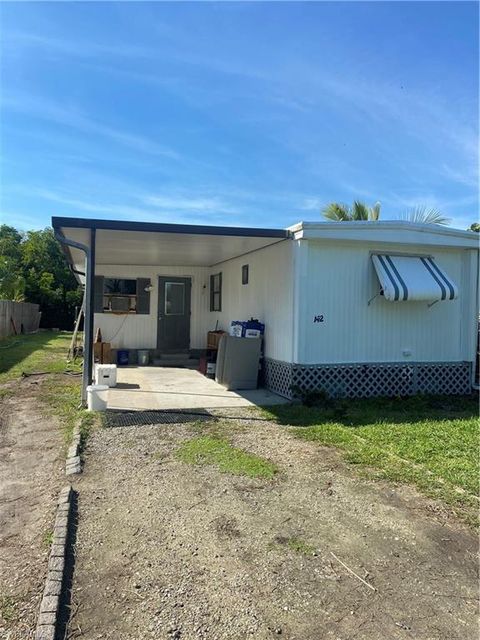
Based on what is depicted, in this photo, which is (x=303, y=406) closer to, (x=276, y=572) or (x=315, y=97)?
(x=276, y=572)

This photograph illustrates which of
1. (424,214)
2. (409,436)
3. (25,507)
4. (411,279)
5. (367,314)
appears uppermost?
(424,214)

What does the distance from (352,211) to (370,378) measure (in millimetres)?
9069

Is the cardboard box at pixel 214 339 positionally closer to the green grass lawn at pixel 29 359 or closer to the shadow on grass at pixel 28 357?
the green grass lawn at pixel 29 359

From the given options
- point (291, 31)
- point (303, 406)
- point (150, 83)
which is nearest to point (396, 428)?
point (303, 406)

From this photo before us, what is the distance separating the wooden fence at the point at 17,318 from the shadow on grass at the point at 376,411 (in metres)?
16.1

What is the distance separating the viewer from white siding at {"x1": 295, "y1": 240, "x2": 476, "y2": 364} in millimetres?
7887

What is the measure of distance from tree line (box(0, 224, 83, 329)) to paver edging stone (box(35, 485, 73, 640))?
2312cm

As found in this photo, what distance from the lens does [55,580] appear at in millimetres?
2637

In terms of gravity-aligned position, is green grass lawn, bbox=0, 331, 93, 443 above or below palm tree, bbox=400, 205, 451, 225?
below

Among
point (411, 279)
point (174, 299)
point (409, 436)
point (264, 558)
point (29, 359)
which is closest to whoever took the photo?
point (264, 558)

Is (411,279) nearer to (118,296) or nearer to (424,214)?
(118,296)

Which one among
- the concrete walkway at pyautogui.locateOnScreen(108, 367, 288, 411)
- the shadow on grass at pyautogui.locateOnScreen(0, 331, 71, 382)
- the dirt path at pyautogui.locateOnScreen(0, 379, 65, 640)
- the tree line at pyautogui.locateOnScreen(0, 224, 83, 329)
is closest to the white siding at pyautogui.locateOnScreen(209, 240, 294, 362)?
the concrete walkway at pyautogui.locateOnScreen(108, 367, 288, 411)

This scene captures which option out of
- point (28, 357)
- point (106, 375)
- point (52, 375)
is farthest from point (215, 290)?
point (28, 357)

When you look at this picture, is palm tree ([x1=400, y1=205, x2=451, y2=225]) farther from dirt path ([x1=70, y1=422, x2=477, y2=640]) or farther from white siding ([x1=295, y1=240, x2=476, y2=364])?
dirt path ([x1=70, y1=422, x2=477, y2=640])
